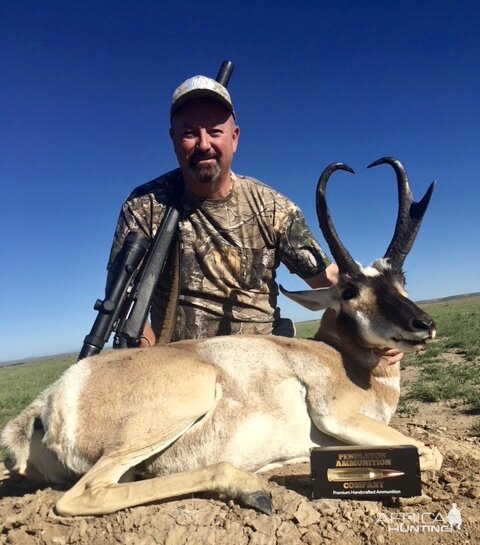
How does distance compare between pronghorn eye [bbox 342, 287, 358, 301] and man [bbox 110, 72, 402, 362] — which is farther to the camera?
man [bbox 110, 72, 402, 362]

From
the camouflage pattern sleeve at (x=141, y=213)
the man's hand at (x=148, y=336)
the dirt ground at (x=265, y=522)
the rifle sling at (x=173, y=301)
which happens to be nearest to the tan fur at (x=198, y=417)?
the dirt ground at (x=265, y=522)

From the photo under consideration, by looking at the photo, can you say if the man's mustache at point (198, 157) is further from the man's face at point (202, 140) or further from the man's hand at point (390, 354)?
the man's hand at point (390, 354)

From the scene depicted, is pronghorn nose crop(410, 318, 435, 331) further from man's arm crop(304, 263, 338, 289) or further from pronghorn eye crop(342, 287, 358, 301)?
man's arm crop(304, 263, 338, 289)

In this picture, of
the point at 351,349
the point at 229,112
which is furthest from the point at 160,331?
the point at 229,112

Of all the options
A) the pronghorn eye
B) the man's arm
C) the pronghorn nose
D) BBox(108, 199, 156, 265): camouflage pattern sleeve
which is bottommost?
the pronghorn nose

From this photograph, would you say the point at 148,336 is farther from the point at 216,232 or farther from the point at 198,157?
the point at 198,157

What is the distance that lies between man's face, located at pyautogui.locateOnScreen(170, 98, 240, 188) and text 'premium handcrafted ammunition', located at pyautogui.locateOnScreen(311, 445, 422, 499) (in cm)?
422

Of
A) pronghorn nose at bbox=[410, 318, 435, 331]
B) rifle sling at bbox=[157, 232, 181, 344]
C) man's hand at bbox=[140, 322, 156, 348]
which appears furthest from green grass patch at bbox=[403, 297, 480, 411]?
man's hand at bbox=[140, 322, 156, 348]

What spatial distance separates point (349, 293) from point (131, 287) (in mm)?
2646

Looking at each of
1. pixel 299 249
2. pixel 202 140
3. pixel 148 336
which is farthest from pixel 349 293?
pixel 202 140

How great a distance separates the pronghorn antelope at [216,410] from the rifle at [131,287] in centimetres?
100

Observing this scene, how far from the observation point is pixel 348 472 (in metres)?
3.57

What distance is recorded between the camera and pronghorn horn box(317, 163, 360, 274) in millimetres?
5289

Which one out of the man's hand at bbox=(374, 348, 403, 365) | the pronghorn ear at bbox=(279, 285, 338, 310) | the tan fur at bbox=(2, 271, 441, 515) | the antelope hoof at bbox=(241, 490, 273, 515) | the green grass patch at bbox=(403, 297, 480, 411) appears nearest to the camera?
the antelope hoof at bbox=(241, 490, 273, 515)
